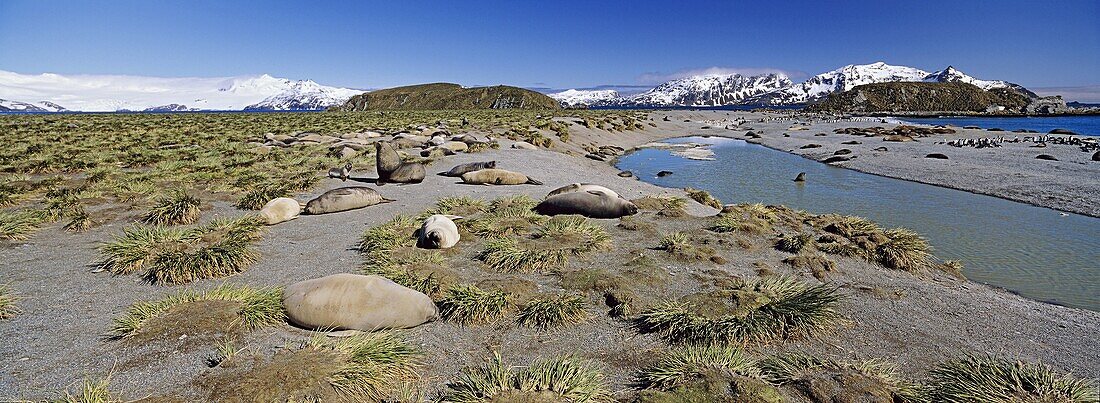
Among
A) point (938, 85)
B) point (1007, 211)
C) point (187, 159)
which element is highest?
point (938, 85)

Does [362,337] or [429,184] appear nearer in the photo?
[362,337]

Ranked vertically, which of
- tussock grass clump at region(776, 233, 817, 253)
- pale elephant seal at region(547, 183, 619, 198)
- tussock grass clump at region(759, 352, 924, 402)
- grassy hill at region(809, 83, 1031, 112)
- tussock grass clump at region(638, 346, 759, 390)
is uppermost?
grassy hill at region(809, 83, 1031, 112)

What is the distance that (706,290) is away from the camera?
19.2 ft

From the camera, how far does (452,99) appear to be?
4503 inches

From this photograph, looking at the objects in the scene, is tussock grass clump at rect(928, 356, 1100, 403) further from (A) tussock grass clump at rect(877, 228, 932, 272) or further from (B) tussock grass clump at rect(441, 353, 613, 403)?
(A) tussock grass clump at rect(877, 228, 932, 272)

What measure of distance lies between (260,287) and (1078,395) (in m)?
7.74

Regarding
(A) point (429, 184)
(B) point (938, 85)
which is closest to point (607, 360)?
(A) point (429, 184)

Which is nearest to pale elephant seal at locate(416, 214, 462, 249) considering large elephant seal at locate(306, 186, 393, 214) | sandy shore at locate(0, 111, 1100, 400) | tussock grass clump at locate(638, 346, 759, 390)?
sandy shore at locate(0, 111, 1100, 400)

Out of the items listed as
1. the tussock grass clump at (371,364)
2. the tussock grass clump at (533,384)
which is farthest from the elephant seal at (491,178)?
the tussock grass clump at (533,384)

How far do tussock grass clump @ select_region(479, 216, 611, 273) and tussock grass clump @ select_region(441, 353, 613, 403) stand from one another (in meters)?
2.50

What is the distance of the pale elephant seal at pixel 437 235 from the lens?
7.28m

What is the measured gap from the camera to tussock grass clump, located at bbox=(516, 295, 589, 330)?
5.09 m

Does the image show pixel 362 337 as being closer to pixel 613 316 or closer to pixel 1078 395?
pixel 613 316

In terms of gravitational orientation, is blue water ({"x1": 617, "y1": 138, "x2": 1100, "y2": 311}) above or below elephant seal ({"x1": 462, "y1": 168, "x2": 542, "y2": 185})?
below
